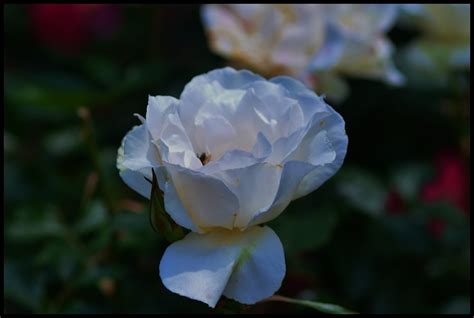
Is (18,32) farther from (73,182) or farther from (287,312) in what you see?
(287,312)

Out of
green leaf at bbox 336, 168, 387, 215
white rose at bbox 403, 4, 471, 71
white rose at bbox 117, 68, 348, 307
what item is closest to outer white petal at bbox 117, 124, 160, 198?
white rose at bbox 117, 68, 348, 307

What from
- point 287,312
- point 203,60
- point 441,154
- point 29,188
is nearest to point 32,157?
point 29,188

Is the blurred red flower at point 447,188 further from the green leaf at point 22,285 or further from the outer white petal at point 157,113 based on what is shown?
the outer white petal at point 157,113

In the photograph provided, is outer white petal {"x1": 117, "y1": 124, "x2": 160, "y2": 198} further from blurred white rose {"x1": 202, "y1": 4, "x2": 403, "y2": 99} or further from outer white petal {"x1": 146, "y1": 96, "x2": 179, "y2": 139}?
blurred white rose {"x1": 202, "y1": 4, "x2": 403, "y2": 99}

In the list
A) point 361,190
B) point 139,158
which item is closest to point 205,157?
point 139,158

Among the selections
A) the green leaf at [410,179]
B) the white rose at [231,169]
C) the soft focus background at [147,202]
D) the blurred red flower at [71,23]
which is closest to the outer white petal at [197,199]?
the white rose at [231,169]
